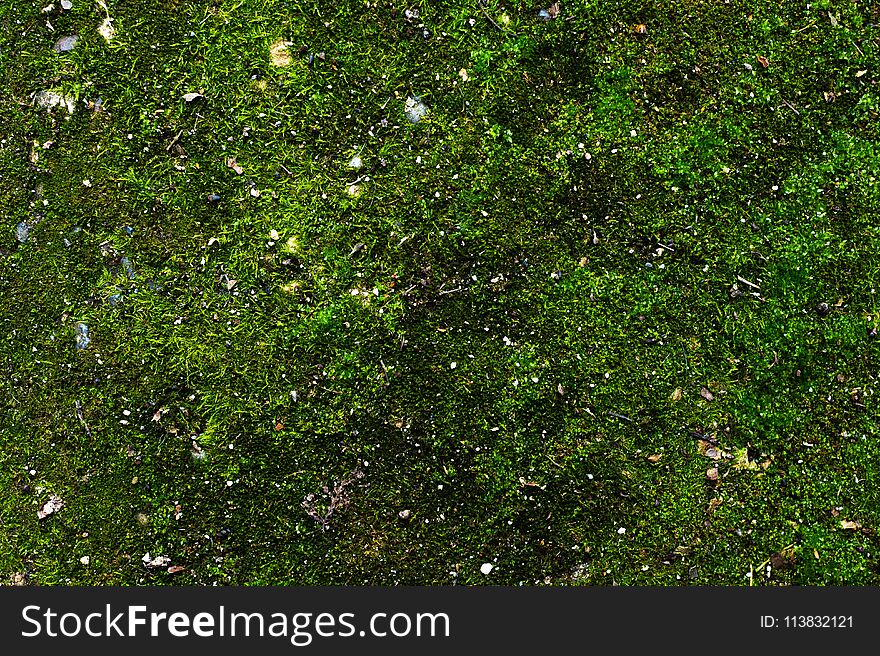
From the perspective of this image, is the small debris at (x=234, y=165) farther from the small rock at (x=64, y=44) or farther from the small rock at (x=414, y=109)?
the small rock at (x=64, y=44)

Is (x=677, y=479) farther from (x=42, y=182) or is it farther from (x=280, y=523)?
(x=42, y=182)

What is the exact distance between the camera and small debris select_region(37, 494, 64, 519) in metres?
4.83

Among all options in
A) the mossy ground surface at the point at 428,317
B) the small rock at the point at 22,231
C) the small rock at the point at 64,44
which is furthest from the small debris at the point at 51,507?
the small rock at the point at 64,44

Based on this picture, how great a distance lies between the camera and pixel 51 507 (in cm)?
484

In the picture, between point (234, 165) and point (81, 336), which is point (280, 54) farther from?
point (81, 336)

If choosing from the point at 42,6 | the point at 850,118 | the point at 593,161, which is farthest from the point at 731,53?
the point at 42,6

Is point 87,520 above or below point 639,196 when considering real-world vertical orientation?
below

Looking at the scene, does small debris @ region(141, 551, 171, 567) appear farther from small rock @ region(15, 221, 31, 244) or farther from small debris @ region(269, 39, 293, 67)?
small debris @ region(269, 39, 293, 67)

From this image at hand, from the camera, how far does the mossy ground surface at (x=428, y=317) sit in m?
4.85

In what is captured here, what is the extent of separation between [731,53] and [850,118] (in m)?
0.98

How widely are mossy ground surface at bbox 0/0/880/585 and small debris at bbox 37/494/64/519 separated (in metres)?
0.06

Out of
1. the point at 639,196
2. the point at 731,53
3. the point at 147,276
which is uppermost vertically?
the point at 731,53

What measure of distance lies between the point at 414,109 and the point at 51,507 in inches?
153

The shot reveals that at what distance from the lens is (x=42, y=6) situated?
4.91m
